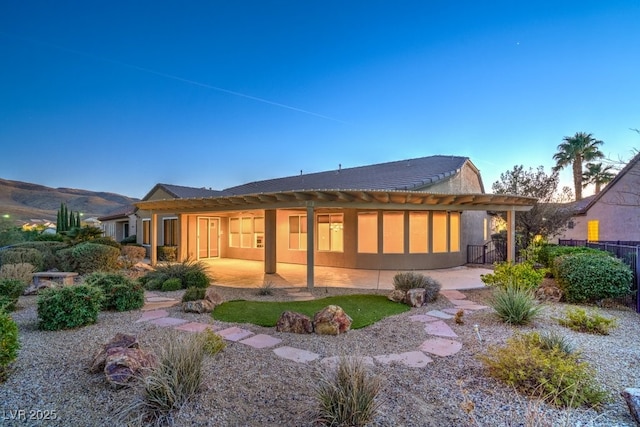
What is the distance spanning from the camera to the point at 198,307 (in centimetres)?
A: 608

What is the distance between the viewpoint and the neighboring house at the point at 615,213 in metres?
13.0

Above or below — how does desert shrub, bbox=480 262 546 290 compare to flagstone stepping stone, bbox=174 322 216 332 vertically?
above

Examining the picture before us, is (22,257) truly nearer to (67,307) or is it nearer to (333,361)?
(67,307)

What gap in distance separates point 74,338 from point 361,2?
35.3ft

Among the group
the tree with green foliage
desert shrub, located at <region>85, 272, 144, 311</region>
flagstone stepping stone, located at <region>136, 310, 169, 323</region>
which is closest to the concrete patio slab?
flagstone stepping stone, located at <region>136, 310, 169, 323</region>

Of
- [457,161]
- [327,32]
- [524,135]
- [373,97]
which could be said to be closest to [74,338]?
[327,32]

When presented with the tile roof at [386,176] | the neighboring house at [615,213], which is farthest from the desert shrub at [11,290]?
the neighboring house at [615,213]

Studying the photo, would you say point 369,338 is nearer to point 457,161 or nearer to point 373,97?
point 373,97

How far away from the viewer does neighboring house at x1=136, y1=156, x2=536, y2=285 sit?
9.54 m

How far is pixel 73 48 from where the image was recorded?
957 cm

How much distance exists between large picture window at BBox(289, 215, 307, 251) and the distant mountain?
87.7ft

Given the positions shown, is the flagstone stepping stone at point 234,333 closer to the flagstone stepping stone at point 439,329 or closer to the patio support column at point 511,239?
the flagstone stepping stone at point 439,329

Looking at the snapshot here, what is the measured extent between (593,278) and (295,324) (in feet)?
20.6

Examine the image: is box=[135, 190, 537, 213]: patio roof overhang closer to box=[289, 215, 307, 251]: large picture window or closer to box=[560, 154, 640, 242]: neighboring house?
box=[289, 215, 307, 251]: large picture window
